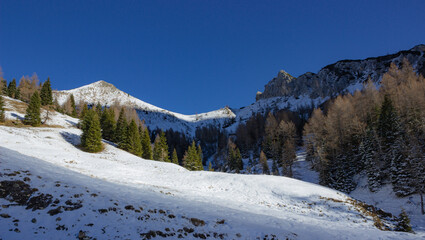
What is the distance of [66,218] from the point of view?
7785 mm

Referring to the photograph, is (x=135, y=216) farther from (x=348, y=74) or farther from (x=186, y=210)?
(x=348, y=74)

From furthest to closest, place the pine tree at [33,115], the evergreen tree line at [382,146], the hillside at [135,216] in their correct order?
the pine tree at [33,115] → the evergreen tree line at [382,146] → the hillside at [135,216]

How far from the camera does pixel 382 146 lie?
3694cm

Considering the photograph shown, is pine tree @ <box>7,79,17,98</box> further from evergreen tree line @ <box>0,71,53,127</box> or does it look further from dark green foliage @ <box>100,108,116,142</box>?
dark green foliage @ <box>100,108,116,142</box>

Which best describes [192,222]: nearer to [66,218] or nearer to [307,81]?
[66,218]

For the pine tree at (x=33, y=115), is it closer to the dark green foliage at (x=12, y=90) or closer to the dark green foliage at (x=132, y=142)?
the dark green foliage at (x=132, y=142)

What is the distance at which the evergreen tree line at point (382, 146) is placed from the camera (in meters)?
28.7

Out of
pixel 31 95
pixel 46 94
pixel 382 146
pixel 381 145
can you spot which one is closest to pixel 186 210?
pixel 382 146

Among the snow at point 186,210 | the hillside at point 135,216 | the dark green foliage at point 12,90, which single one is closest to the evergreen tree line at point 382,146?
the snow at point 186,210

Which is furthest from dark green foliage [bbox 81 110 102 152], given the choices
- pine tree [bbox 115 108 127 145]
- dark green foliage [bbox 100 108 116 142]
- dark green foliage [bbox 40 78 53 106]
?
dark green foliage [bbox 40 78 53 106]

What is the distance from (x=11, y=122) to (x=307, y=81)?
214 metres

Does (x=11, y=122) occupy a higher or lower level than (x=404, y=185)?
lower

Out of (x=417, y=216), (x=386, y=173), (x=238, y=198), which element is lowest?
(x=238, y=198)

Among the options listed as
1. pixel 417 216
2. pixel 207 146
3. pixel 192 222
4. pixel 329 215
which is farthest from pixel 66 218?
pixel 207 146
